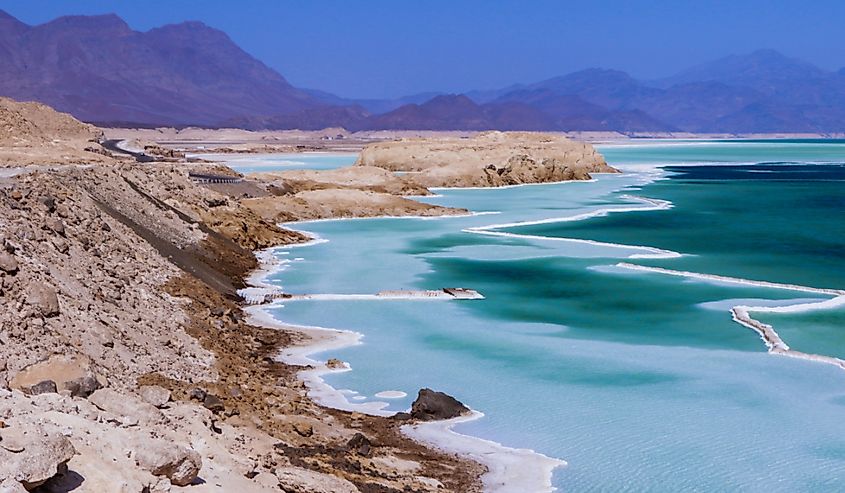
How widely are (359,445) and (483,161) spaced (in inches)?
2102

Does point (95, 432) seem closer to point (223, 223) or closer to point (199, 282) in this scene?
point (199, 282)

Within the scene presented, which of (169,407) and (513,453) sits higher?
(169,407)

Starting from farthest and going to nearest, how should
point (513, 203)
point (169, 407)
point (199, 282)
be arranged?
point (513, 203), point (199, 282), point (169, 407)

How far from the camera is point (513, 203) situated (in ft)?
166

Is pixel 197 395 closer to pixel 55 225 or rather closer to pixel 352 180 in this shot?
pixel 55 225

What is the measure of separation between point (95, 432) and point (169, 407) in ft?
7.29

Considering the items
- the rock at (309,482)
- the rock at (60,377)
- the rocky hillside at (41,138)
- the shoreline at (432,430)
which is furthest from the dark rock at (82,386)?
the rocky hillside at (41,138)

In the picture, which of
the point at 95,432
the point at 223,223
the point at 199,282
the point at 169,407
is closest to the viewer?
the point at 95,432

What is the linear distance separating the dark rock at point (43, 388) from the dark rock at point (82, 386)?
20cm

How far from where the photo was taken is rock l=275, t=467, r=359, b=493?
938 centimetres

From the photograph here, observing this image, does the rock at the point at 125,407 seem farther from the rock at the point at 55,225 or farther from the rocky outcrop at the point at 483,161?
the rocky outcrop at the point at 483,161

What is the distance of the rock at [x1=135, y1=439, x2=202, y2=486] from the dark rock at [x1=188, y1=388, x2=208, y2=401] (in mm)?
3176

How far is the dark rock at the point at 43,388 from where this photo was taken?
937cm

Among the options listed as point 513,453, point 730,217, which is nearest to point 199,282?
point 513,453
